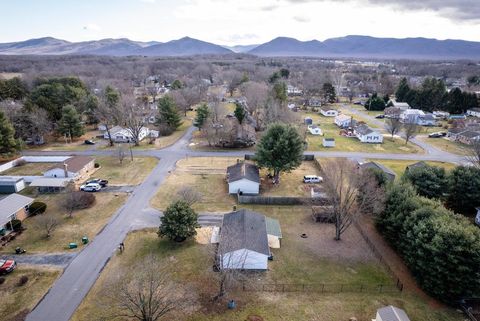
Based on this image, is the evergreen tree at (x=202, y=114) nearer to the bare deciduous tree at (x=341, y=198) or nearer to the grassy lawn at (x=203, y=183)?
the grassy lawn at (x=203, y=183)

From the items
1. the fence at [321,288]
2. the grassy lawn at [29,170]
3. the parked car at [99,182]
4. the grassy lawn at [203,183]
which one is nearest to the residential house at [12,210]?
the parked car at [99,182]

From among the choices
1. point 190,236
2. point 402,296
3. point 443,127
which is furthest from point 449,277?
point 443,127

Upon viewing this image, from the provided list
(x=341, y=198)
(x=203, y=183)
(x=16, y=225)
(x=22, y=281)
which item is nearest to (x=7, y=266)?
(x=22, y=281)

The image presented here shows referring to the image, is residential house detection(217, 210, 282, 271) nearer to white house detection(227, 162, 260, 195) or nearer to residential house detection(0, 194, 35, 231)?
white house detection(227, 162, 260, 195)

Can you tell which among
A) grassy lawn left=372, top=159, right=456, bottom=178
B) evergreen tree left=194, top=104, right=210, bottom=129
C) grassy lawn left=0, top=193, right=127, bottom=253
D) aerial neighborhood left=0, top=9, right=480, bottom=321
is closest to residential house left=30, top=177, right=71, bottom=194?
aerial neighborhood left=0, top=9, right=480, bottom=321

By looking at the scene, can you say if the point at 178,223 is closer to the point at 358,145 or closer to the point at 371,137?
the point at 358,145

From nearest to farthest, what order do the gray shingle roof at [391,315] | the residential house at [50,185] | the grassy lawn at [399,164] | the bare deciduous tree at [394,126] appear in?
the gray shingle roof at [391,315] → the residential house at [50,185] → the grassy lawn at [399,164] → the bare deciduous tree at [394,126]

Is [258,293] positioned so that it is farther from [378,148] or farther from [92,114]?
[92,114]
